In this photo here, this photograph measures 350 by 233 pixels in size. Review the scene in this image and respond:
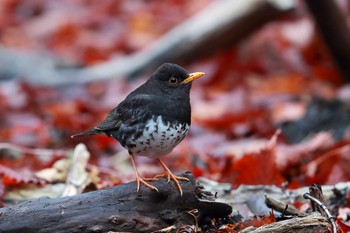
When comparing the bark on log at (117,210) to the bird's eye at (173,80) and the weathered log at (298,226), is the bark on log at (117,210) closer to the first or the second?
the weathered log at (298,226)

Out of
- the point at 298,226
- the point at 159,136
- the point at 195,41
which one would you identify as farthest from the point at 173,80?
the point at 195,41

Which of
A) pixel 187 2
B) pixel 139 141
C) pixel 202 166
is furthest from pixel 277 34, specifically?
pixel 139 141

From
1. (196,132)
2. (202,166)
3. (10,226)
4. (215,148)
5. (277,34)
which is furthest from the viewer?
(277,34)

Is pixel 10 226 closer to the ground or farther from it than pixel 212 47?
closer to the ground

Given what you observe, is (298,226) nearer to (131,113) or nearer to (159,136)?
(159,136)

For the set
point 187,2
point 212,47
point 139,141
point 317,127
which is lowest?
point 317,127

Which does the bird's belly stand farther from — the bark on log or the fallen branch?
the fallen branch

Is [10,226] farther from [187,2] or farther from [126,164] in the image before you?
[187,2]
